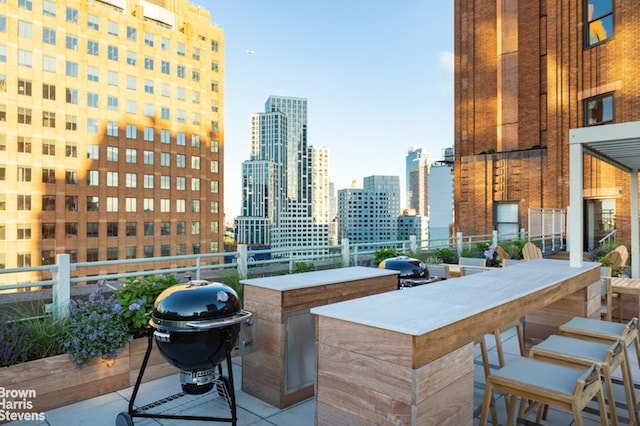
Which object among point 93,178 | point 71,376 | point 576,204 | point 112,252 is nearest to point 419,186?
point 112,252

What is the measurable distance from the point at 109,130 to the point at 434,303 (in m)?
61.4

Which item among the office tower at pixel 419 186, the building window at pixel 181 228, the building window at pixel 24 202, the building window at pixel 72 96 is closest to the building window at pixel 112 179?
the building window at pixel 24 202

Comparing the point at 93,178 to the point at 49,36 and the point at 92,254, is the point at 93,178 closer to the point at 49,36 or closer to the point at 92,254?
the point at 92,254

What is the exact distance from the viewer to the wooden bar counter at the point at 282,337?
3.86 m

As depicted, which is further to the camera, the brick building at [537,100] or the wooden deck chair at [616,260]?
the brick building at [537,100]

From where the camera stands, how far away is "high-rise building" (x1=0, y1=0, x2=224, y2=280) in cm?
4856

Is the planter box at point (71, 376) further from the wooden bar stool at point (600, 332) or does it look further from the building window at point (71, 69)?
the building window at point (71, 69)

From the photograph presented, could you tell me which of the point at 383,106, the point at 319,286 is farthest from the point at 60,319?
the point at 383,106

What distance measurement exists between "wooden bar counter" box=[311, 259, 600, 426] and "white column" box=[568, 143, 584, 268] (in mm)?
2872

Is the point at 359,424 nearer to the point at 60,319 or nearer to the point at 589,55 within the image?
the point at 60,319

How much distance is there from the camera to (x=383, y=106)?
73812mm

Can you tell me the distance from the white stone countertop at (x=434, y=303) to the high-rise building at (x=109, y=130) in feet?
188

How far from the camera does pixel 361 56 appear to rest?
5672cm

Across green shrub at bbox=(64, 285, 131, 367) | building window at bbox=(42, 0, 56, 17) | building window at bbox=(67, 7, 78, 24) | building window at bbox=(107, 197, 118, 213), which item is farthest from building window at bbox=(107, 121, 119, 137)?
green shrub at bbox=(64, 285, 131, 367)
